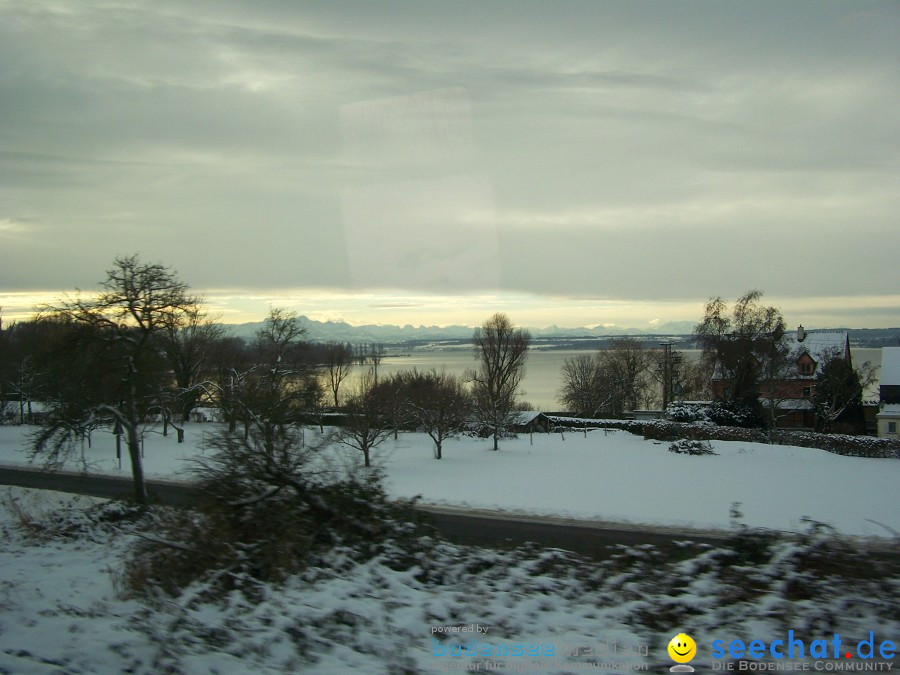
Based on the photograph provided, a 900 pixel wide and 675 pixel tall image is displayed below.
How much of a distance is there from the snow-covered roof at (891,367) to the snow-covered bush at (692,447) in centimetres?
2700

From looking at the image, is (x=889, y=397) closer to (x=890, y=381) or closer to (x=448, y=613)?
(x=890, y=381)

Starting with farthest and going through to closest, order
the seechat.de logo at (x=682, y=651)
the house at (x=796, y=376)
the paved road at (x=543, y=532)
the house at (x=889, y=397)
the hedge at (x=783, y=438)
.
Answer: the house at (x=889, y=397)
the house at (x=796, y=376)
the hedge at (x=783, y=438)
the paved road at (x=543, y=532)
the seechat.de logo at (x=682, y=651)

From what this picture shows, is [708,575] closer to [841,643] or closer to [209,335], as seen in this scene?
[841,643]

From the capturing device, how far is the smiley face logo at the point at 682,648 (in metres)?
4.84

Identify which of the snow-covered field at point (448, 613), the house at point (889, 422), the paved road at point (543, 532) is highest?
the snow-covered field at point (448, 613)

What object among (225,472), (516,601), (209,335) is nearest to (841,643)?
(516,601)

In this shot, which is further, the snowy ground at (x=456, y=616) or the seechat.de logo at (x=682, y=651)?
the snowy ground at (x=456, y=616)

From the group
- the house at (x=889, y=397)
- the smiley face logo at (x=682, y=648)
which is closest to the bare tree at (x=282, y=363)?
the smiley face logo at (x=682, y=648)

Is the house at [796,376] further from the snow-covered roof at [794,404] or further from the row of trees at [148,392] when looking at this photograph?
the row of trees at [148,392]

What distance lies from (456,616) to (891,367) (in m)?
57.4

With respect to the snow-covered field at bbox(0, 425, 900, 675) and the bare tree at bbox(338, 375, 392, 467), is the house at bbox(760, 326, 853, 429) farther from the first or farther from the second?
the snow-covered field at bbox(0, 425, 900, 675)

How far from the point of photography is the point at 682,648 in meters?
4.97

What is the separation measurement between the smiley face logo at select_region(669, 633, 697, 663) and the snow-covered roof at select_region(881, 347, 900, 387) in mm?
54626

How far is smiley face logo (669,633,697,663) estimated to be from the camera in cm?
484
